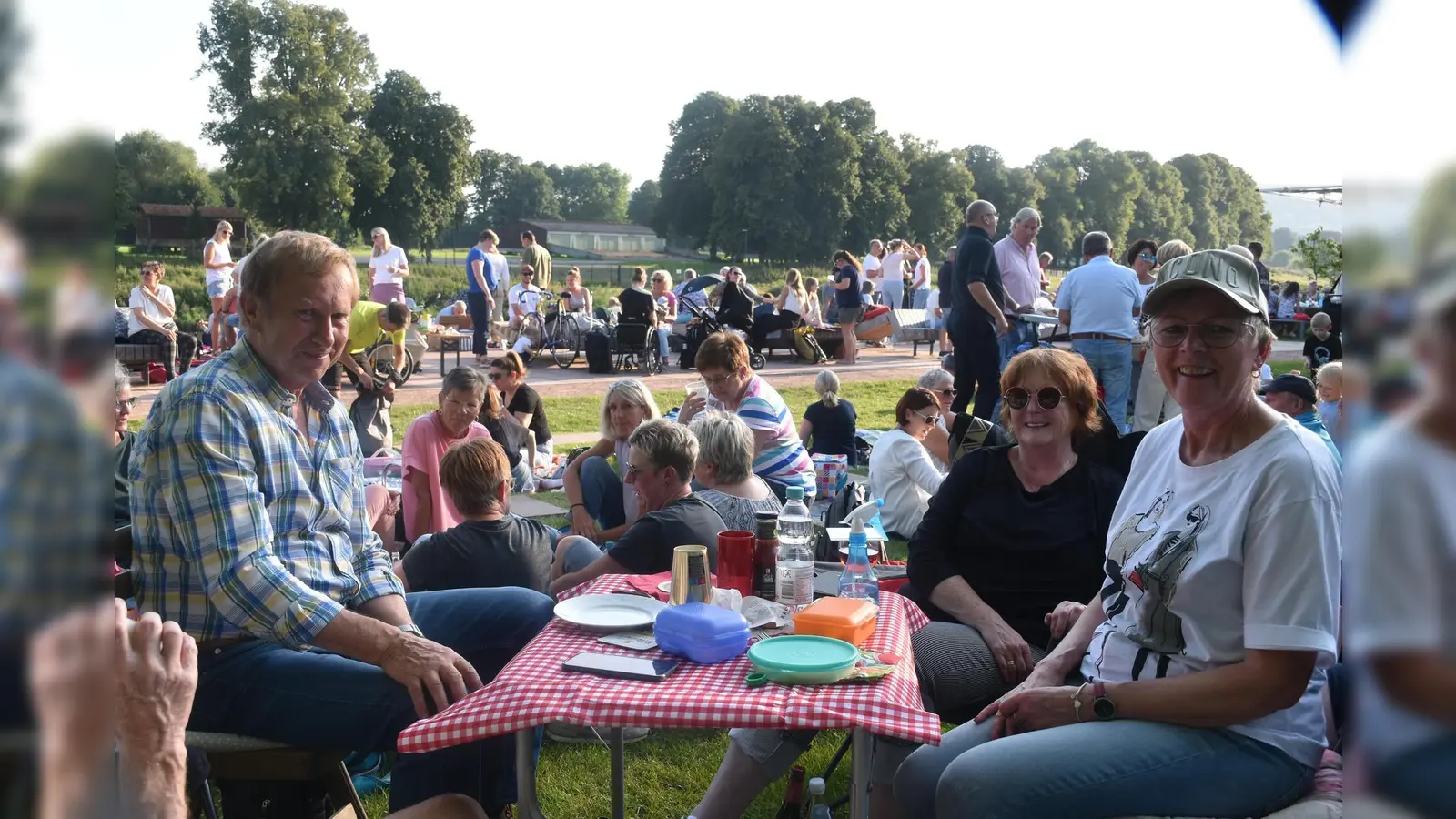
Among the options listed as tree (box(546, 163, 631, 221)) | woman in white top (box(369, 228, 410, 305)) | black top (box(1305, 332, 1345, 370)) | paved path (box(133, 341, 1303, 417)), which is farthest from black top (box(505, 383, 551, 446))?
tree (box(546, 163, 631, 221))

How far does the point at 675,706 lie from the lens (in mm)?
2238

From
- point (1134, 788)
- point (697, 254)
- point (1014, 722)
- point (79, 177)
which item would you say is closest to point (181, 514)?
point (1014, 722)

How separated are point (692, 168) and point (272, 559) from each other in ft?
203

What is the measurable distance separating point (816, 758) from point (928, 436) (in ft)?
9.52

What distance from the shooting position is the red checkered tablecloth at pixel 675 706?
2229 millimetres

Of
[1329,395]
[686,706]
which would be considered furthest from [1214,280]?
[1329,395]

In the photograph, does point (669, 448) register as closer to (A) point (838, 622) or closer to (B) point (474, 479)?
(B) point (474, 479)

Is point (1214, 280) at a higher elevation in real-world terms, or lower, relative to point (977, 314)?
higher

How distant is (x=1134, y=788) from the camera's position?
7.34 ft

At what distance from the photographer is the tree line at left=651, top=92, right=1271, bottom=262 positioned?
5597 centimetres

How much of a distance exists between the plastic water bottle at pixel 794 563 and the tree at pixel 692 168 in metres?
57.8

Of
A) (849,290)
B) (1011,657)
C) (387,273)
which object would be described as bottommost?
(1011,657)

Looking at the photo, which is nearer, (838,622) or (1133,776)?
(1133,776)

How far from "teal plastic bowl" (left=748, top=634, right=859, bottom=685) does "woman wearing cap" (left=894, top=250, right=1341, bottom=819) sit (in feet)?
1.04
